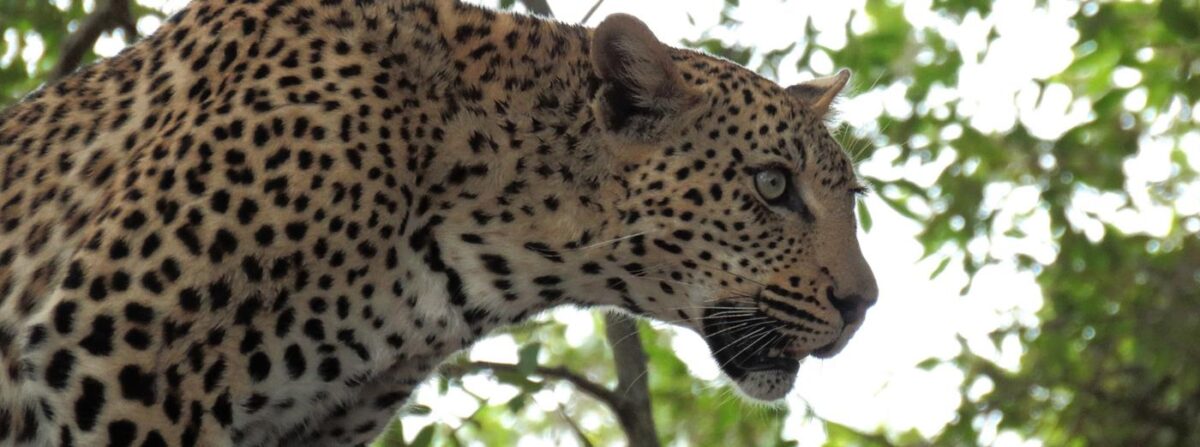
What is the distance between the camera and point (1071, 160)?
11.6 m

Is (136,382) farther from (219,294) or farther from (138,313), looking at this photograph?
(219,294)

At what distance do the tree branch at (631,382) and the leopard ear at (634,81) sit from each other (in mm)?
1353

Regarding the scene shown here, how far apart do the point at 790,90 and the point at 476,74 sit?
4.77 ft

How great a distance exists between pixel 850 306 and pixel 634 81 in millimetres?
1113

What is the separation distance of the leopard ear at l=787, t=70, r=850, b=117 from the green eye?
534mm

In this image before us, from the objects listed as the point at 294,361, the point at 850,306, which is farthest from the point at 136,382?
the point at 850,306

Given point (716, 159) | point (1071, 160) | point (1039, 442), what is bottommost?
point (1039, 442)

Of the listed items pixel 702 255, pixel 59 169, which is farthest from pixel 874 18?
pixel 59 169

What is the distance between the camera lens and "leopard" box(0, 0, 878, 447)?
5.40 meters

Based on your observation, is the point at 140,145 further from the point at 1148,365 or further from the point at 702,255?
the point at 1148,365

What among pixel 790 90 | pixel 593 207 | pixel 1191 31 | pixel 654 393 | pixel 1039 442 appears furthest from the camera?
pixel 1039 442

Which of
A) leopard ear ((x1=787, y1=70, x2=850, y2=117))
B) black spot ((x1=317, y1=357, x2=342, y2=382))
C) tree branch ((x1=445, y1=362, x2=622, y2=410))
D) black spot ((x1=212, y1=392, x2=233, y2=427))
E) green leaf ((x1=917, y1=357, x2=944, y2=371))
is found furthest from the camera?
green leaf ((x1=917, y1=357, x2=944, y2=371))

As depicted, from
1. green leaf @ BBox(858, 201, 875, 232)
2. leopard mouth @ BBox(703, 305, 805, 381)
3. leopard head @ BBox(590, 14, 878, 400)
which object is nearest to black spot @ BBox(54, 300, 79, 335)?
leopard head @ BBox(590, 14, 878, 400)

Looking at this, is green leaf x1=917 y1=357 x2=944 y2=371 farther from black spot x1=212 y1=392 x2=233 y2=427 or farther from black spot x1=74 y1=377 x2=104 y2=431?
black spot x1=74 y1=377 x2=104 y2=431
